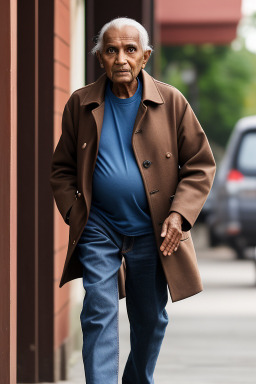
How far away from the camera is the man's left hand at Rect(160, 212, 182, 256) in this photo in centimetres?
480

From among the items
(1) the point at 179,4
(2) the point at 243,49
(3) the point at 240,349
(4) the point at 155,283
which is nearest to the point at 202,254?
(1) the point at 179,4

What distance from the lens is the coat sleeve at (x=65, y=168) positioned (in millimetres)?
4984

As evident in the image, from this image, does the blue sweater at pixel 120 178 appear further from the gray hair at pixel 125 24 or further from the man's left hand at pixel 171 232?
the gray hair at pixel 125 24

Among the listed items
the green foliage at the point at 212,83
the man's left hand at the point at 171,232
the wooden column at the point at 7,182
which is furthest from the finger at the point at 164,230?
the green foliage at the point at 212,83

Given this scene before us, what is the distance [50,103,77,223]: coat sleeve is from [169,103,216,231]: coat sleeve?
1.57 feet

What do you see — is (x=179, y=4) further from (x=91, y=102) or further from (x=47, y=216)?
(x=91, y=102)

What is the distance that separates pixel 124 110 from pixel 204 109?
43267mm

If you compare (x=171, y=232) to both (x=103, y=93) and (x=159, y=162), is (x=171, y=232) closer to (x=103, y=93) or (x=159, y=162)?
(x=159, y=162)

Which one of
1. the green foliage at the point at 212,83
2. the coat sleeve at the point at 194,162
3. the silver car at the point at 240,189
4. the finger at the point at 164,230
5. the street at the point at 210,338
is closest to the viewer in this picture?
the finger at the point at 164,230

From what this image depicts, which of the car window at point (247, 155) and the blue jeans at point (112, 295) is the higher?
the car window at point (247, 155)

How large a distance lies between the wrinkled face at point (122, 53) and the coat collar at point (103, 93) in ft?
0.33

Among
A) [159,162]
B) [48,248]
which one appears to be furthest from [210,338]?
[159,162]

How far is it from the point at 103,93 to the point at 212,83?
43578 mm

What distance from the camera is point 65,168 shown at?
200 inches
